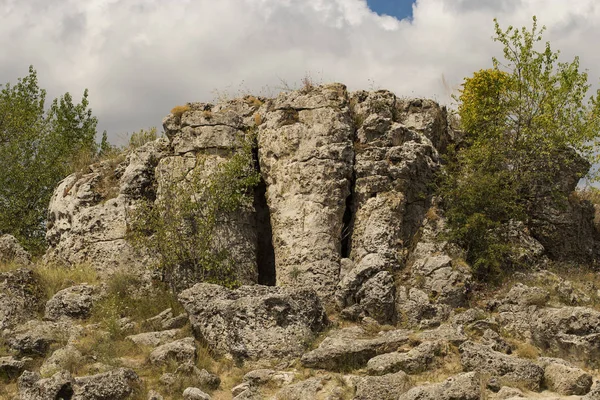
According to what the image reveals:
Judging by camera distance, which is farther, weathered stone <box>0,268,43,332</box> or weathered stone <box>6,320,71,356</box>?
weathered stone <box>0,268,43,332</box>

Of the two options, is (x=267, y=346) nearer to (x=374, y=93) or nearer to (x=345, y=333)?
(x=345, y=333)

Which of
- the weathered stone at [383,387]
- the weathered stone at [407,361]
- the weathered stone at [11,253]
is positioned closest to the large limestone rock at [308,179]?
the weathered stone at [407,361]

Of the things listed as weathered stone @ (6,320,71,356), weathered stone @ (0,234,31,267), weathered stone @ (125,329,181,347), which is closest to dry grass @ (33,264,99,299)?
weathered stone @ (0,234,31,267)

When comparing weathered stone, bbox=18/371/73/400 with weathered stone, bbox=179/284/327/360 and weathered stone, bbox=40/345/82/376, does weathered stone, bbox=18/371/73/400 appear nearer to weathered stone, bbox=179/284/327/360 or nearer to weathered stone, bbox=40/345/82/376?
weathered stone, bbox=40/345/82/376

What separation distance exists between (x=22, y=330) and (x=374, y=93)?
12987mm

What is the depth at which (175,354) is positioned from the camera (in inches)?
705

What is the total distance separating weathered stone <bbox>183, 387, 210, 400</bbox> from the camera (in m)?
15.9

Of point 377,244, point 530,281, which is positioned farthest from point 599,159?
point 377,244

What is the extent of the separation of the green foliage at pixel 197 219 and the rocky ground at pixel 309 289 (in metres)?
0.39

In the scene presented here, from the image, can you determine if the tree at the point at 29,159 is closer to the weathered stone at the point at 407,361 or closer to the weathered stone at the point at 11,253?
the weathered stone at the point at 11,253

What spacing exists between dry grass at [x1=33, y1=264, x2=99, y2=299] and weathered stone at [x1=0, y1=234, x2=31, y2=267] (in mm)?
755

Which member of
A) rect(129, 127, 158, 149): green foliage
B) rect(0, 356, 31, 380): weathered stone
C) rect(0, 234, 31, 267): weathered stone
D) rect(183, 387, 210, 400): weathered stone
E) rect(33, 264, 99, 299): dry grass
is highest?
rect(129, 127, 158, 149): green foliage

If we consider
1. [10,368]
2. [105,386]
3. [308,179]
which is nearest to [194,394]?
[105,386]

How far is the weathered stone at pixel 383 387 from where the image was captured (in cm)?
1512
